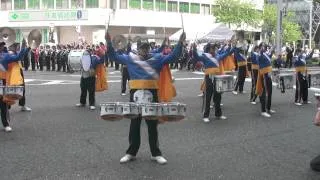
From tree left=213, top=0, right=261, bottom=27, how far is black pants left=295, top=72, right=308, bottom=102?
46159 mm

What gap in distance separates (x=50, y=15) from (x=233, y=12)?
68.2ft

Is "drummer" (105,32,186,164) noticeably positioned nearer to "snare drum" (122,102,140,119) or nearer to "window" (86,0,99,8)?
"snare drum" (122,102,140,119)

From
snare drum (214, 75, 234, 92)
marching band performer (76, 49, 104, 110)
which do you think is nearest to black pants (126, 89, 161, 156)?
snare drum (214, 75, 234, 92)

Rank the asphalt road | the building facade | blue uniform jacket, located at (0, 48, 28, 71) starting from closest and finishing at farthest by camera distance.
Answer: the asphalt road, blue uniform jacket, located at (0, 48, 28, 71), the building facade

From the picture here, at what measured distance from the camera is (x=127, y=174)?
775 centimetres

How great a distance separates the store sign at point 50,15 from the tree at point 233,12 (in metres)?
15.6

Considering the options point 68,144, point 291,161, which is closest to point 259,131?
point 291,161

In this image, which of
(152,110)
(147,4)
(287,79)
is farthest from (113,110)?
(147,4)

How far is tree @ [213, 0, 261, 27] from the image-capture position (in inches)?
2464

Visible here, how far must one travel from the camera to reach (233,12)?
6300 centimetres

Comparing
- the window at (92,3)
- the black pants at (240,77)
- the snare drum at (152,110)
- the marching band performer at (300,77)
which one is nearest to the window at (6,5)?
the window at (92,3)

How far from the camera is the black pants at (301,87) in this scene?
16.2m

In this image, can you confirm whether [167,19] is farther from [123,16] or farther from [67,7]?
[67,7]

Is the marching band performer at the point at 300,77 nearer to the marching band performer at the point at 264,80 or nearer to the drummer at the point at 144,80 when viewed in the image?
the marching band performer at the point at 264,80
